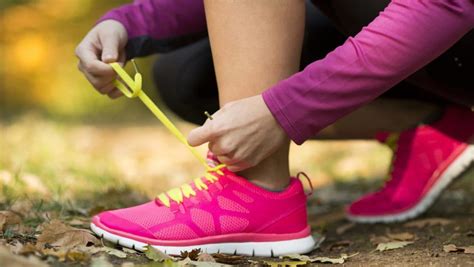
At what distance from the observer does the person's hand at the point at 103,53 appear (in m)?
1.54

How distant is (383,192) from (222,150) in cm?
82

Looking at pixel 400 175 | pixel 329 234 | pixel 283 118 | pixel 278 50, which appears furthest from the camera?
pixel 400 175

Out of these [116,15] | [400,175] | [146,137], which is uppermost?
[116,15]

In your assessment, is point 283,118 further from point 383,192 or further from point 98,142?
point 98,142

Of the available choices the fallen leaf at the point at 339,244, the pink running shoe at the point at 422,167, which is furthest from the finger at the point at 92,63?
the pink running shoe at the point at 422,167

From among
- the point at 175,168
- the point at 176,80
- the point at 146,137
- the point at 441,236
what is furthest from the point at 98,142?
the point at 441,236

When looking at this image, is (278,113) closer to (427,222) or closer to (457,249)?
(457,249)

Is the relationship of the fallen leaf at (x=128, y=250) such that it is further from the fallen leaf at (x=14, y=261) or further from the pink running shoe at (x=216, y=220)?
the fallen leaf at (x=14, y=261)

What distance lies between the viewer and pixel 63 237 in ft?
4.49

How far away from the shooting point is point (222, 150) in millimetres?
1335

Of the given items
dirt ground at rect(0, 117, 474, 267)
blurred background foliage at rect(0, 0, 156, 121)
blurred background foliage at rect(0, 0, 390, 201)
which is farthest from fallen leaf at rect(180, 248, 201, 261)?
blurred background foliage at rect(0, 0, 156, 121)

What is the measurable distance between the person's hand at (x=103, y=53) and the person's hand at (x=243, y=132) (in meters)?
0.31

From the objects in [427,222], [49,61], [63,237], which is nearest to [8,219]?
[63,237]

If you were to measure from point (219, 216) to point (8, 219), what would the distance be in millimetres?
458
